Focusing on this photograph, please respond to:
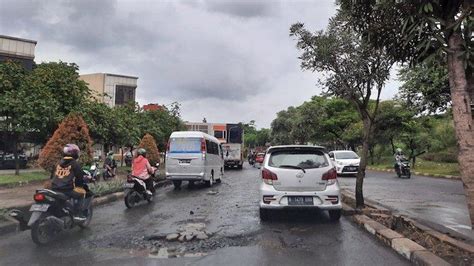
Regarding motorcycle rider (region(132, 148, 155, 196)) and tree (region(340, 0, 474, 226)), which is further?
motorcycle rider (region(132, 148, 155, 196))

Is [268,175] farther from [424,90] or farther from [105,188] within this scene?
[424,90]

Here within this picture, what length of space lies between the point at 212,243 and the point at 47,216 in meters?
2.91

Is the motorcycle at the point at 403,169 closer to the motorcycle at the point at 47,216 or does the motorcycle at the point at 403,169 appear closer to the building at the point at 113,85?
the motorcycle at the point at 47,216

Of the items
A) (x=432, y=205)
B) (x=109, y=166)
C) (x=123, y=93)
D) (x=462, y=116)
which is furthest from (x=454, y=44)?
(x=123, y=93)

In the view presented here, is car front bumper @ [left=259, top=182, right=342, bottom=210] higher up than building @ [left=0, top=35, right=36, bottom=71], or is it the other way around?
building @ [left=0, top=35, right=36, bottom=71]

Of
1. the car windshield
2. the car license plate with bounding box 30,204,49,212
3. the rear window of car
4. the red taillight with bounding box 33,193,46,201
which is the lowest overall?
the car license plate with bounding box 30,204,49,212

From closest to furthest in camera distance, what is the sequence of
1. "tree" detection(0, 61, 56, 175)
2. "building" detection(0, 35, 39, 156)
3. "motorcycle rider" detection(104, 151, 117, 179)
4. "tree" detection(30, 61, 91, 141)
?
"tree" detection(0, 61, 56, 175) → "tree" detection(30, 61, 91, 141) → "motorcycle rider" detection(104, 151, 117, 179) → "building" detection(0, 35, 39, 156)

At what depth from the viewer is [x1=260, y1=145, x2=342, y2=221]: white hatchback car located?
8414mm

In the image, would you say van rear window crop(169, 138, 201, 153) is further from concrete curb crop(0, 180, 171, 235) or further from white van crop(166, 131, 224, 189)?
concrete curb crop(0, 180, 171, 235)

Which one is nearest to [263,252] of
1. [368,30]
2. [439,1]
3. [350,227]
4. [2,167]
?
[350,227]

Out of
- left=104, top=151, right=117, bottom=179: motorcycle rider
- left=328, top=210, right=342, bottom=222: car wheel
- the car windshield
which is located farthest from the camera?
the car windshield

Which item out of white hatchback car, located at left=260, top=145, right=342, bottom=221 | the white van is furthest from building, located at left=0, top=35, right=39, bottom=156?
white hatchback car, located at left=260, top=145, right=342, bottom=221

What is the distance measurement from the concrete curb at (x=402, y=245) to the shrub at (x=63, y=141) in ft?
36.1

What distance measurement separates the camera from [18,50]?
113 ft
